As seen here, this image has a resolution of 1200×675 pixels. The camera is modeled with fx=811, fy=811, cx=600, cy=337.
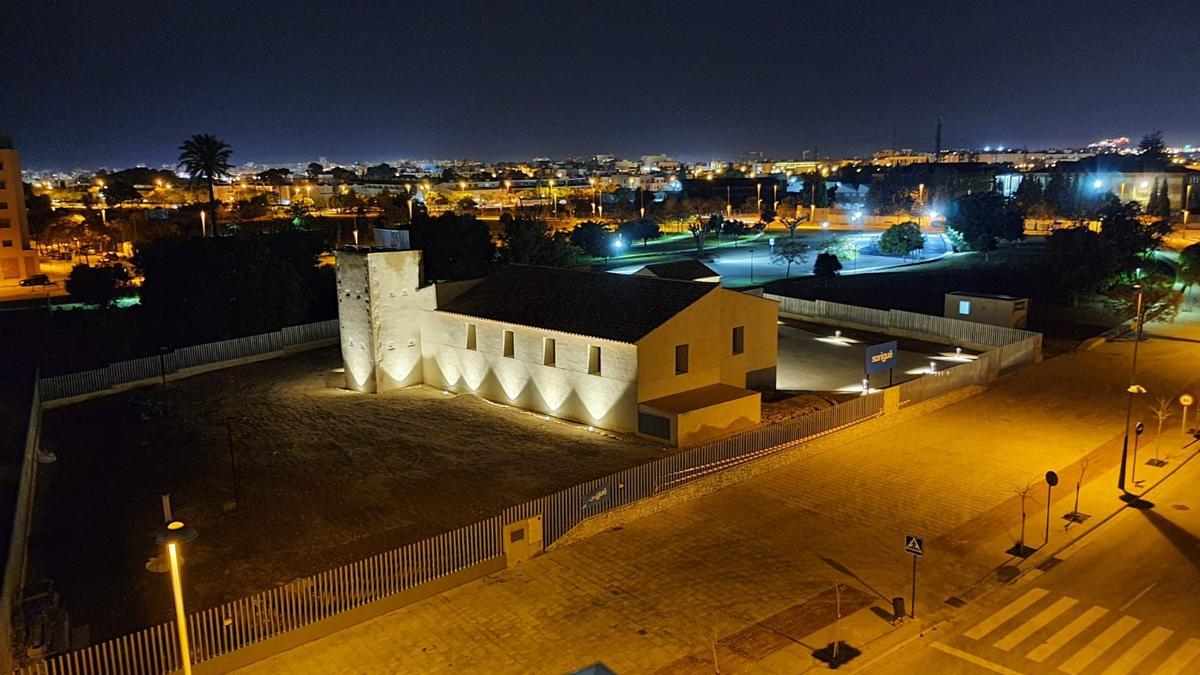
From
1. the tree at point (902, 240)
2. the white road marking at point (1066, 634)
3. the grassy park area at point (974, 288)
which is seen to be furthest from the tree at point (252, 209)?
the white road marking at point (1066, 634)

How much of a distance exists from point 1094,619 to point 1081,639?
2.94 ft

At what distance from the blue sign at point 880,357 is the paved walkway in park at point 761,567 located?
2393 millimetres

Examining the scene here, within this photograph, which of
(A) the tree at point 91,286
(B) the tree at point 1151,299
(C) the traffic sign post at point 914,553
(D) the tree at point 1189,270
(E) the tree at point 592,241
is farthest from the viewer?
(E) the tree at point 592,241

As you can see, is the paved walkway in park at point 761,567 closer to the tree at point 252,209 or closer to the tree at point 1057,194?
the tree at point 1057,194

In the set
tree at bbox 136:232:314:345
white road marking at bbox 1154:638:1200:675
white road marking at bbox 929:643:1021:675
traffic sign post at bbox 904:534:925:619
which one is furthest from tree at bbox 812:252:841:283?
white road marking at bbox 929:643:1021:675

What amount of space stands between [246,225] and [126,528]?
286 feet

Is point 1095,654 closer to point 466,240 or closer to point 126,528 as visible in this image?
point 126,528

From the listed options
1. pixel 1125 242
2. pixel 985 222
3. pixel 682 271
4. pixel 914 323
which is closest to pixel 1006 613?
pixel 914 323

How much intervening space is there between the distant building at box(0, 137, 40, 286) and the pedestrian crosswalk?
78066 millimetres

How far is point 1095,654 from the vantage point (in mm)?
12984

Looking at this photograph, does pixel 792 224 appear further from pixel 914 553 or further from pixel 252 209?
pixel 914 553

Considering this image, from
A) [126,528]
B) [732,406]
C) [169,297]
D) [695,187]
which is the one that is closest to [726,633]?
[732,406]

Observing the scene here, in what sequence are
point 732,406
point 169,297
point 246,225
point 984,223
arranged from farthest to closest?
1. point 246,225
2. point 984,223
3. point 169,297
4. point 732,406

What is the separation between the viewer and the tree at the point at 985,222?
69.2 meters
